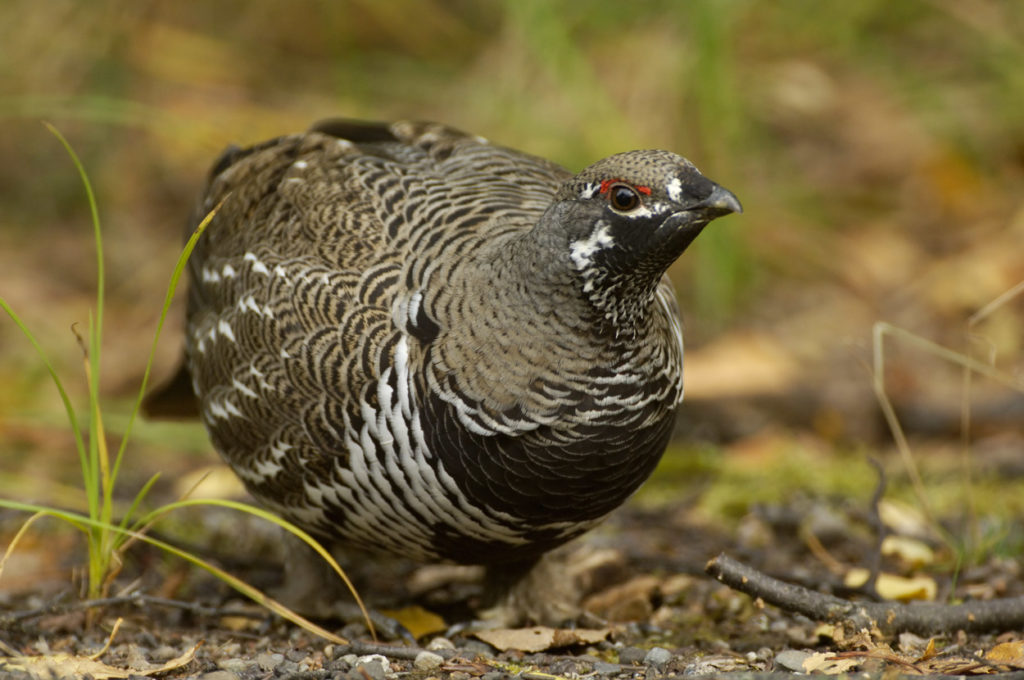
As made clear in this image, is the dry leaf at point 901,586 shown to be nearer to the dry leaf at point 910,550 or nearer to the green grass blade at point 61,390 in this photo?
the dry leaf at point 910,550

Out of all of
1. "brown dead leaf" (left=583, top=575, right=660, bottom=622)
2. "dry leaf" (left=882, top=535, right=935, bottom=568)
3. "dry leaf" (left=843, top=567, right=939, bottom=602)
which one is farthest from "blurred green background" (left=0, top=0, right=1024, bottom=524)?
"brown dead leaf" (left=583, top=575, right=660, bottom=622)

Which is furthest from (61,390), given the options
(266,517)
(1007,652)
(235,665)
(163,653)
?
(1007,652)

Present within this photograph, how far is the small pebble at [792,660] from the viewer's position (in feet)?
11.0

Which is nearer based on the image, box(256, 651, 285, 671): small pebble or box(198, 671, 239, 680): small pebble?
box(198, 671, 239, 680): small pebble

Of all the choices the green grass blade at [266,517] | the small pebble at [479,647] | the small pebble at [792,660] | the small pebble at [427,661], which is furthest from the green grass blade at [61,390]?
the small pebble at [792,660]

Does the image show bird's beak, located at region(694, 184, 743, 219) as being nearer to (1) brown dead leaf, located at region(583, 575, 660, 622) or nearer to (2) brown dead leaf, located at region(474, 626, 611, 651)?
(2) brown dead leaf, located at region(474, 626, 611, 651)

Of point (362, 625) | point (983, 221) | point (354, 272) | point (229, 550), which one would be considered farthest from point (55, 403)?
point (983, 221)

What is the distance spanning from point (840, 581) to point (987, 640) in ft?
2.25

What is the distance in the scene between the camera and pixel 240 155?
4.79 meters

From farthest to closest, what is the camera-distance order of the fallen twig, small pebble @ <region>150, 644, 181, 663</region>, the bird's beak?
1. small pebble @ <region>150, 644, 181, 663</region>
2. the fallen twig
3. the bird's beak

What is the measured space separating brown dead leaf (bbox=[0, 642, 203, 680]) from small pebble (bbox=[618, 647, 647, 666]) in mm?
1376

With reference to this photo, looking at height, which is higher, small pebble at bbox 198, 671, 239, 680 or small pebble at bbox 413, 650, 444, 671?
small pebble at bbox 413, 650, 444, 671

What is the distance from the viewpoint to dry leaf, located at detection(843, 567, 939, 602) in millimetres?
4188

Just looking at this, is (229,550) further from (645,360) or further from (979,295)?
(979,295)
